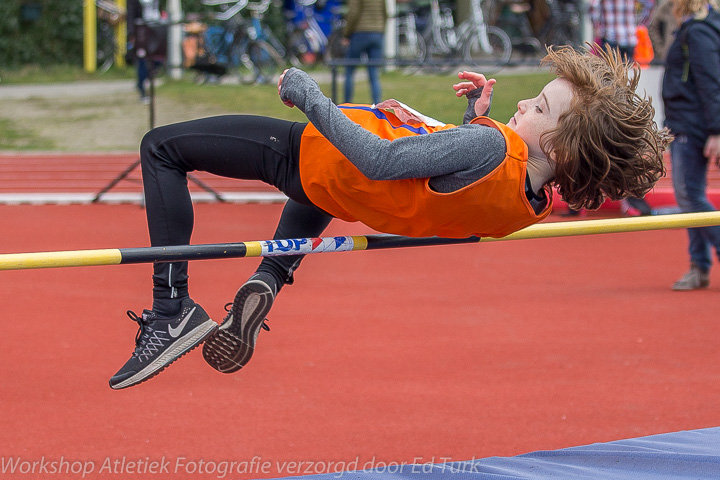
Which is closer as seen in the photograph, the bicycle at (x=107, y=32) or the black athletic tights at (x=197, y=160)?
the black athletic tights at (x=197, y=160)

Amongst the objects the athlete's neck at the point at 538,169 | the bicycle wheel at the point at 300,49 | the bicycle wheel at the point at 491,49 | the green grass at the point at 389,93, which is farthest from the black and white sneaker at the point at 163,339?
the bicycle wheel at the point at 300,49

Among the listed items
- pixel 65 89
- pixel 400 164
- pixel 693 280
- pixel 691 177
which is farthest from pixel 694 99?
pixel 65 89

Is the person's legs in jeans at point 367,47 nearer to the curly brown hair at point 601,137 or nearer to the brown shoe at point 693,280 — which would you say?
the brown shoe at point 693,280

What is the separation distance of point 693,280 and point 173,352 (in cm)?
402

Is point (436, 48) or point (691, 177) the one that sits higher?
point (691, 177)

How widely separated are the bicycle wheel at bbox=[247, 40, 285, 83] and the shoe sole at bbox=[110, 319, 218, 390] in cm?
1224

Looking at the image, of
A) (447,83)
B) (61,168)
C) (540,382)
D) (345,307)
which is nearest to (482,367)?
(540,382)

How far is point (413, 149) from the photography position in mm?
2279

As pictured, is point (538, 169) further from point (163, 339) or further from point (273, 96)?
point (273, 96)

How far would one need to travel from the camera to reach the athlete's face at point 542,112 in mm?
2416

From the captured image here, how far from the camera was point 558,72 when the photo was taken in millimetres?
2467

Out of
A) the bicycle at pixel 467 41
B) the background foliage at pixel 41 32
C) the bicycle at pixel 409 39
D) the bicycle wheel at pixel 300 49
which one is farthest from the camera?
the background foliage at pixel 41 32

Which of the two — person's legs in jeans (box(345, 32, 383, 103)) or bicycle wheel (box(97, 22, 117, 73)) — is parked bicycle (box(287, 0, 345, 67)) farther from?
person's legs in jeans (box(345, 32, 383, 103))

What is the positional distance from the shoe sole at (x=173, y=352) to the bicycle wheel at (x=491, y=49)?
40.6ft
